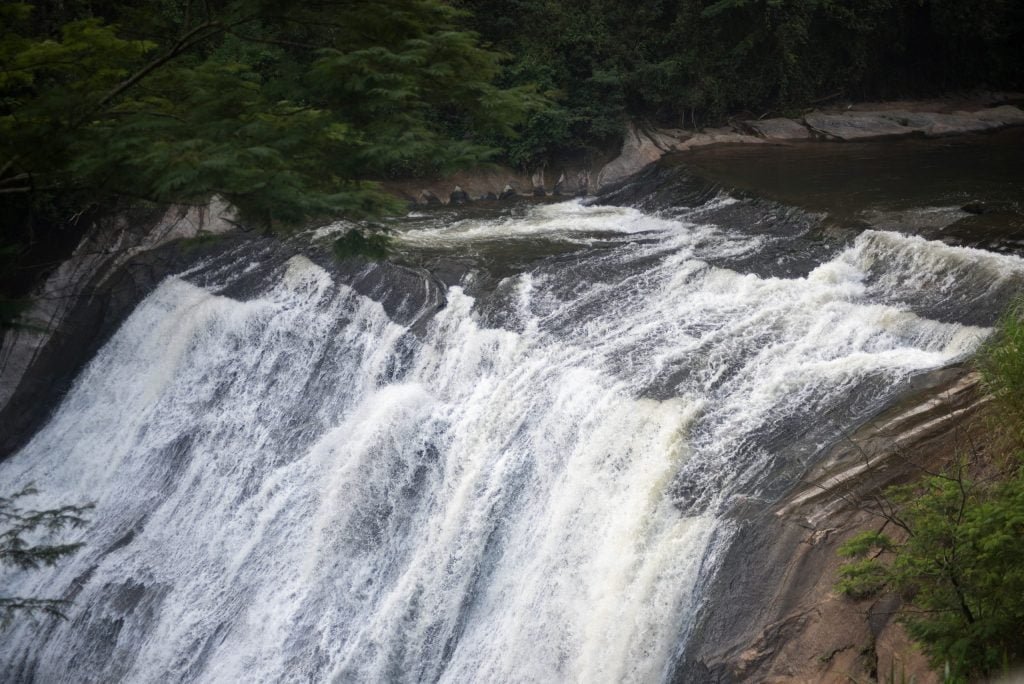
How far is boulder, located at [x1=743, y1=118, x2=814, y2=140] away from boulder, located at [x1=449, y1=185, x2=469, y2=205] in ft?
21.2

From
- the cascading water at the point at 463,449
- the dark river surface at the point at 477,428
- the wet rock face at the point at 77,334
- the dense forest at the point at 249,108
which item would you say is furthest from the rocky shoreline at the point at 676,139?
the dense forest at the point at 249,108

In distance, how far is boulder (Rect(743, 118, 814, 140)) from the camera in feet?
65.1

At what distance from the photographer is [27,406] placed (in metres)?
14.5

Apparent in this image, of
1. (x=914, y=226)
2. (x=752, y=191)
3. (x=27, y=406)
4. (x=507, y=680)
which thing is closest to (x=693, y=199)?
(x=752, y=191)

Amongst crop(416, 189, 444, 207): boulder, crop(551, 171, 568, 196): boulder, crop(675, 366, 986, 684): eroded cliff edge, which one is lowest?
crop(675, 366, 986, 684): eroded cliff edge

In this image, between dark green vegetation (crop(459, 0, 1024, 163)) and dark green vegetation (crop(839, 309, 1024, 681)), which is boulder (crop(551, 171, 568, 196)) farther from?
dark green vegetation (crop(839, 309, 1024, 681))

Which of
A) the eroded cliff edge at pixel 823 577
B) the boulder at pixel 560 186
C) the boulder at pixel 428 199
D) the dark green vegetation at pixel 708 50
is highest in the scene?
the dark green vegetation at pixel 708 50

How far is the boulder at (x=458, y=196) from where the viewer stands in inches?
734

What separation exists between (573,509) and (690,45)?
1516 cm

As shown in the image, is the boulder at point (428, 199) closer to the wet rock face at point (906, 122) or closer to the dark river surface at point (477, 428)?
the dark river surface at point (477, 428)

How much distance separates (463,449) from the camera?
972 centimetres

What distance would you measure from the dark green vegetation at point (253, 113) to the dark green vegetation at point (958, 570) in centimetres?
365

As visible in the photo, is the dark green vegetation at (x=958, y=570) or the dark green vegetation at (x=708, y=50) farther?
the dark green vegetation at (x=708, y=50)

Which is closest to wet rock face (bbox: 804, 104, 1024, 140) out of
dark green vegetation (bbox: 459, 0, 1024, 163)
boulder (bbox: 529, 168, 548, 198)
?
dark green vegetation (bbox: 459, 0, 1024, 163)
